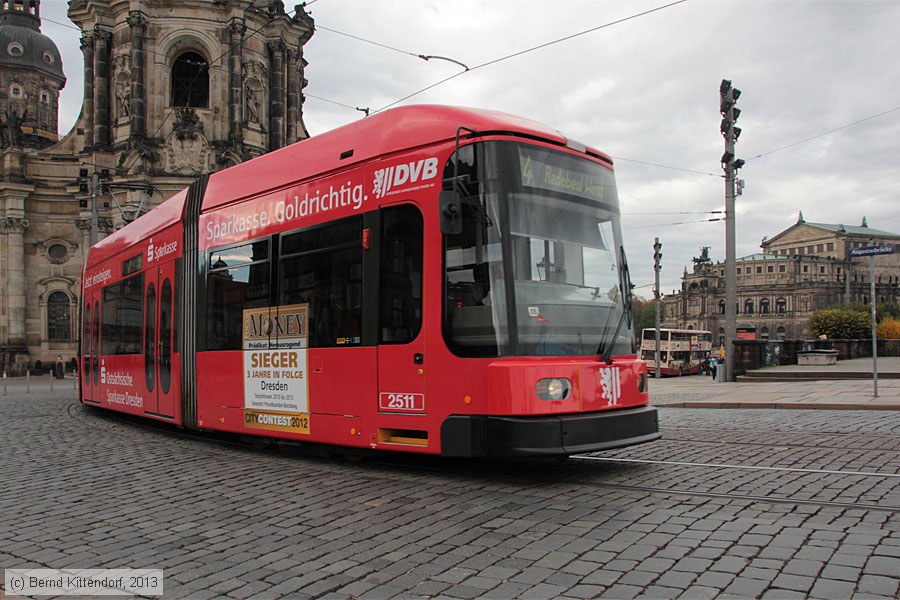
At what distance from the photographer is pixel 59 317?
50656 millimetres

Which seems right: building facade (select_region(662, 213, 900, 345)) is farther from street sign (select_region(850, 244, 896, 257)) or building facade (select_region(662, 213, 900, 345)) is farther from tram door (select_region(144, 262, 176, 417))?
tram door (select_region(144, 262, 176, 417))

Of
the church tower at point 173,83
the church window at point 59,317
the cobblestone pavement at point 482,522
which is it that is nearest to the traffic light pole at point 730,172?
the cobblestone pavement at point 482,522

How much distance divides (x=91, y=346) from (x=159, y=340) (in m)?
5.48

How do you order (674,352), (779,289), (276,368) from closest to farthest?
(276,368) → (674,352) → (779,289)

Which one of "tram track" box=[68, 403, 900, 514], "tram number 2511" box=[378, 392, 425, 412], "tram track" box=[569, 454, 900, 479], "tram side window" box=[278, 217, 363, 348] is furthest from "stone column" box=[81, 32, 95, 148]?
"tram track" box=[569, 454, 900, 479]

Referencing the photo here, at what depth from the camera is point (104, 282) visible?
15.2 meters

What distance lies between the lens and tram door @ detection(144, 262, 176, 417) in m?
11.4

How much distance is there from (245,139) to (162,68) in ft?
21.6

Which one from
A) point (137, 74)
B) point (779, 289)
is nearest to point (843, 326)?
point (137, 74)

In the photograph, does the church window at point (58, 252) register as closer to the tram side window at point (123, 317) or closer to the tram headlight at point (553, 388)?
the tram side window at point (123, 317)

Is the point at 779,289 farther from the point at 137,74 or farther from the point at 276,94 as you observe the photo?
the point at 137,74

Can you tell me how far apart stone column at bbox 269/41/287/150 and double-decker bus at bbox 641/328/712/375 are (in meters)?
29.5

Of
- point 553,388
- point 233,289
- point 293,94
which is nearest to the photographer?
point 553,388

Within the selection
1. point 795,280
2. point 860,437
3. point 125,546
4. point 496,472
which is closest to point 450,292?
point 496,472
